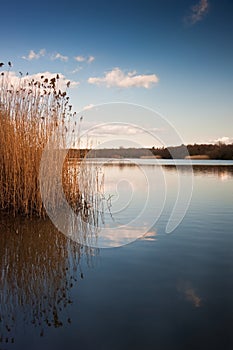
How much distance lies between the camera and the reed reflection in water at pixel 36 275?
1979 millimetres

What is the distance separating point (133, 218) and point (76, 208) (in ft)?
3.38

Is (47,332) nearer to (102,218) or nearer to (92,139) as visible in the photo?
(102,218)

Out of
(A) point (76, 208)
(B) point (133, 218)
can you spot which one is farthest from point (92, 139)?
(B) point (133, 218)

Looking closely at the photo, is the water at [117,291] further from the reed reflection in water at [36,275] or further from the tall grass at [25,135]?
the tall grass at [25,135]

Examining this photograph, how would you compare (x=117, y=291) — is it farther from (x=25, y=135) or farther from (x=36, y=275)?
(x=25, y=135)

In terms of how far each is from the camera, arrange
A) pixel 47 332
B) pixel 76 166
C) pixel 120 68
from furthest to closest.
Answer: pixel 120 68 → pixel 76 166 → pixel 47 332

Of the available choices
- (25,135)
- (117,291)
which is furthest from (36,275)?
(25,135)

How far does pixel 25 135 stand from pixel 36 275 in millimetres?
2710

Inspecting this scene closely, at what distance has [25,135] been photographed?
16.2ft

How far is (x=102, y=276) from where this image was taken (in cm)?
268

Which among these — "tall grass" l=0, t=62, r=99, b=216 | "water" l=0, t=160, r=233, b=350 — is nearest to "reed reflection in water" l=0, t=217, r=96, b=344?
"water" l=0, t=160, r=233, b=350

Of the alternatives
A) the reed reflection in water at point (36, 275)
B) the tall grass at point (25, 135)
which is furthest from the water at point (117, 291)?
the tall grass at point (25, 135)

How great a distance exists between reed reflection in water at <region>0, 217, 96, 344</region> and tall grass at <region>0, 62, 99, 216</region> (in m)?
0.72

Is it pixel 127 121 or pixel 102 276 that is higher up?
pixel 127 121
